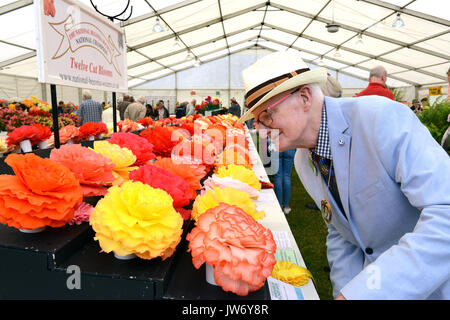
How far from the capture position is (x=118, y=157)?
1.01m

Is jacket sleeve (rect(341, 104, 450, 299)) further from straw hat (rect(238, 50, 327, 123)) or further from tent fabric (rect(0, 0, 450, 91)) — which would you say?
tent fabric (rect(0, 0, 450, 91))

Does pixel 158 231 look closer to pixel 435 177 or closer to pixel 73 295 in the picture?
pixel 73 295

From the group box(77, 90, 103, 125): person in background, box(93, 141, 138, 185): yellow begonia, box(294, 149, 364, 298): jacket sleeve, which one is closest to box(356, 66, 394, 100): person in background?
box(294, 149, 364, 298): jacket sleeve

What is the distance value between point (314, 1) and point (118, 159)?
11748 millimetres

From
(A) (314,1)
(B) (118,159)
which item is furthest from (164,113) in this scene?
(B) (118,159)

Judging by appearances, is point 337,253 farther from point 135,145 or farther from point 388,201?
point 135,145

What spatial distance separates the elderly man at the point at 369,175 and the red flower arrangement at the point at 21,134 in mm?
1107

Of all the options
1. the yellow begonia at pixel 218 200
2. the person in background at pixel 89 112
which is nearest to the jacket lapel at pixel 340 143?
the yellow begonia at pixel 218 200

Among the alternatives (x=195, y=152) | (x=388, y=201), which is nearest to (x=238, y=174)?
(x=195, y=152)

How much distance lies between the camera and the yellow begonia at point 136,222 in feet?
2.12

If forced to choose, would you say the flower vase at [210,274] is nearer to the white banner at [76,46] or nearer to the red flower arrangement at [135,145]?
the red flower arrangement at [135,145]

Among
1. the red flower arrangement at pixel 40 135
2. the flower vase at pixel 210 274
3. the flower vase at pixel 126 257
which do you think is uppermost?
the red flower arrangement at pixel 40 135

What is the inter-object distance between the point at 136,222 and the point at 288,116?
64cm
